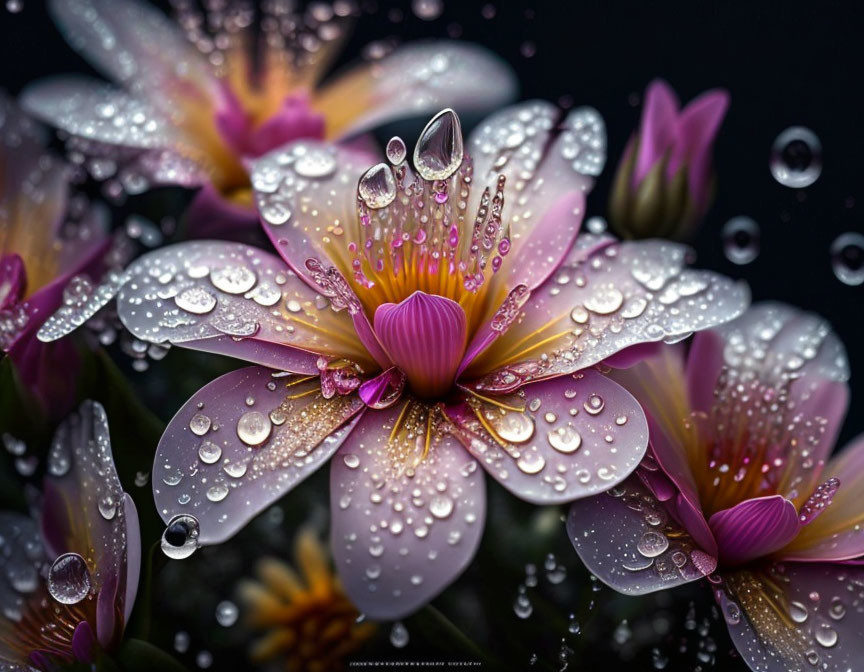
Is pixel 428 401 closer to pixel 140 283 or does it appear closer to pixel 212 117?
pixel 140 283

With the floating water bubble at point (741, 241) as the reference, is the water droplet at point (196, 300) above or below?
above

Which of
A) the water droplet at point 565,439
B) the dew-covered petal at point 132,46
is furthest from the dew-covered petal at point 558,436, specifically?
the dew-covered petal at point 132,46

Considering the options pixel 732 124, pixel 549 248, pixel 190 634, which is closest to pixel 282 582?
pixel 190 634

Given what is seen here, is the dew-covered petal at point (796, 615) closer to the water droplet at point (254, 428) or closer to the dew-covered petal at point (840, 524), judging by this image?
the dew-covered petal at point (840, 524)

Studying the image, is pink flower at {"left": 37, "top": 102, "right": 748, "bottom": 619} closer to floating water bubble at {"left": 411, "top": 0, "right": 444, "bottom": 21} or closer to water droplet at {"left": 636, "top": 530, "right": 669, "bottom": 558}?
water droplet at {"left": 636, "top": 530, "right": 669, "bottom": 558}

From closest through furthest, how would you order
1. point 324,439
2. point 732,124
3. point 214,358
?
1. point 324,439
2. point 214,358
3. point 732,124

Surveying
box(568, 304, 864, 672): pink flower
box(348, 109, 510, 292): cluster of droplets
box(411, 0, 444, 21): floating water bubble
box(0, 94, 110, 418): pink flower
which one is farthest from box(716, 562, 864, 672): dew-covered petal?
box(411, 0, 444, 21): floating water bubble

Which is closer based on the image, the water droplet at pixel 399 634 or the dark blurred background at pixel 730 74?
the water droplet at pixel 399 634

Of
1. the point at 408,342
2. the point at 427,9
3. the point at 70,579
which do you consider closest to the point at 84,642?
the point at 70,579
